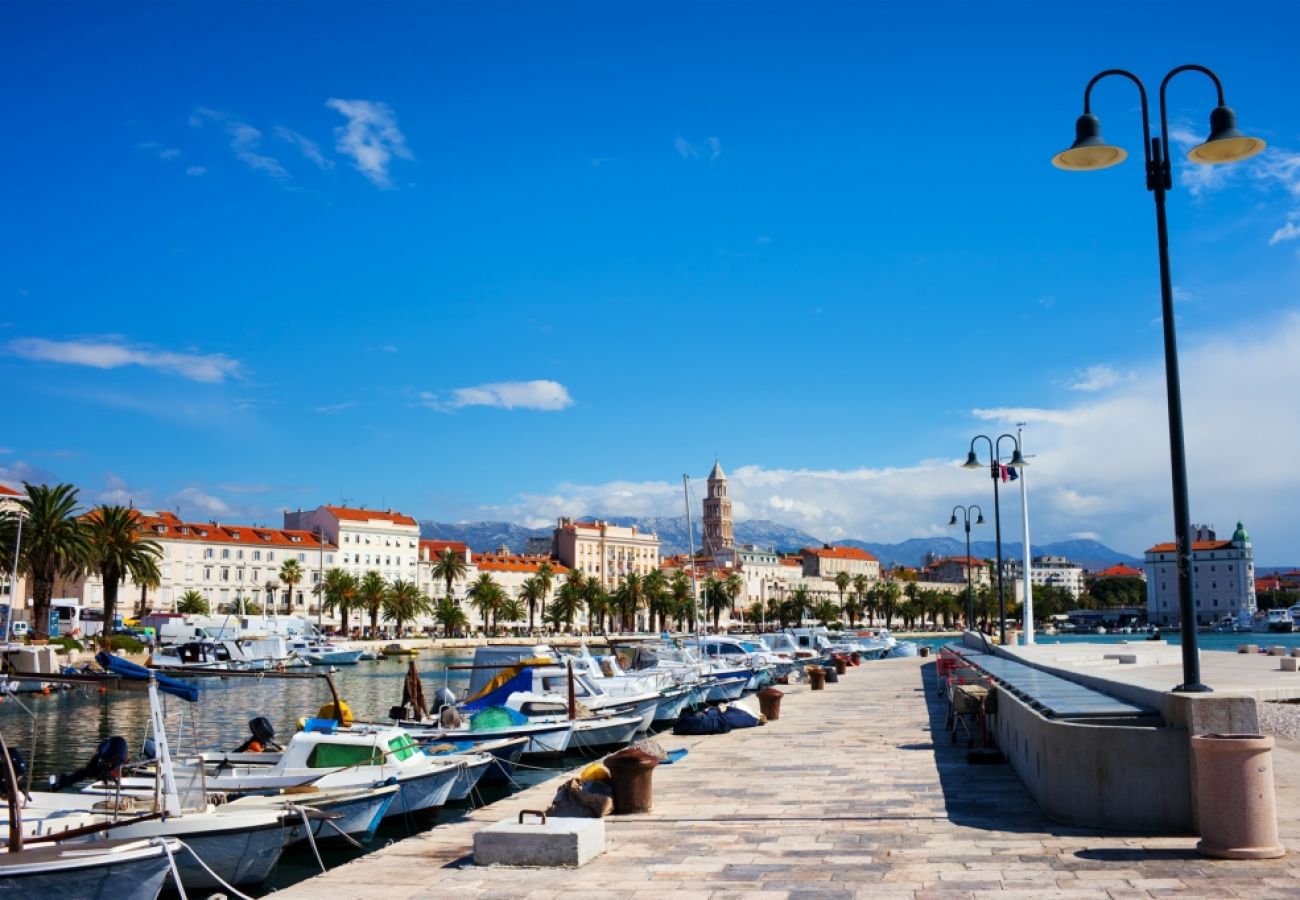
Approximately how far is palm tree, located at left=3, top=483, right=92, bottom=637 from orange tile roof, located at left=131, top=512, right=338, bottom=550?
61348 millimetres

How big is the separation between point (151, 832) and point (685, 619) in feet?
551

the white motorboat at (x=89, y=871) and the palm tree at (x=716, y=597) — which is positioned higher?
the palm tree at (x=716, y=597)

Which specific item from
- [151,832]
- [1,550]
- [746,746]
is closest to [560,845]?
[151,832]

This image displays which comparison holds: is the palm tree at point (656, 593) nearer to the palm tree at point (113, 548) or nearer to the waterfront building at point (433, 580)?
the waterfront building at point (433, 580)

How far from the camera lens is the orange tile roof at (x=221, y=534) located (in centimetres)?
14425

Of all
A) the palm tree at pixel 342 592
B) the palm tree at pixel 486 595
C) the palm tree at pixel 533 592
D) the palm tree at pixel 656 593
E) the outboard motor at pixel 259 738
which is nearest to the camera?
the outboard motor at pixel 259 738

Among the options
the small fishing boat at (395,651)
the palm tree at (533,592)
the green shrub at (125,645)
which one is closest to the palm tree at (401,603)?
the small fishing boat at (395,651)

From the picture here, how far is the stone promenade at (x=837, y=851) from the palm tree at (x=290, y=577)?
135641 millimetres

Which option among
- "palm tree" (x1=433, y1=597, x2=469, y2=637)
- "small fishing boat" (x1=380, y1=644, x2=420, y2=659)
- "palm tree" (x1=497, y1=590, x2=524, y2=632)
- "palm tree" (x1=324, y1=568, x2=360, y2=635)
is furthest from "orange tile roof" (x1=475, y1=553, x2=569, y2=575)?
"small fishing boat" (x1=380, y1=644, x2=420, y2=659)

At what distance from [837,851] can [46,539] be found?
Result: 75.8 meters

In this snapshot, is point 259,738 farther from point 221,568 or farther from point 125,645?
point 221,568

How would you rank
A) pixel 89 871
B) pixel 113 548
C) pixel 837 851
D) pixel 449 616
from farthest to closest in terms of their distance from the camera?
pixel 449 616
pixel 113 548
pixel 89 871
pixel 837 851

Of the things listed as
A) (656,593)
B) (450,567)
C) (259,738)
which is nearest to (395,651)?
(450,567)

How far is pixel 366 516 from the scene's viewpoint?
171250 mm
